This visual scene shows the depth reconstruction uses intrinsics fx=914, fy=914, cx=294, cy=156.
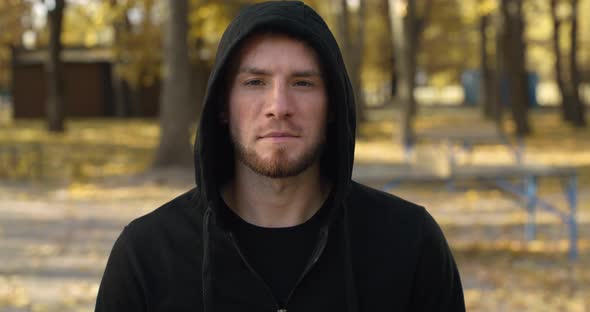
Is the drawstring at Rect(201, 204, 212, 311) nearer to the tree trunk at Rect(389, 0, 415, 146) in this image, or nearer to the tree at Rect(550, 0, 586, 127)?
the tree trunk at Rect(389, 0, 415, 146)

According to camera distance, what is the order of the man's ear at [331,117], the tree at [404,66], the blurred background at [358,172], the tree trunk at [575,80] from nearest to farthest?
the man's ear at [331,117]
the blurred background at [358,172]
the tree at [404,66]
the tree trunk at [575,80]

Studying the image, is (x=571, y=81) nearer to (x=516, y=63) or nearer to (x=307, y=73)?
(x=516, y=63)

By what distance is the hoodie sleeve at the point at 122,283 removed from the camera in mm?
2367

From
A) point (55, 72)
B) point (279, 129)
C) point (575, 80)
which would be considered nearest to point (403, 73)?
point (575, 80)

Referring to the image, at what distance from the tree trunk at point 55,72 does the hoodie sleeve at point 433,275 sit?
96.7 feet

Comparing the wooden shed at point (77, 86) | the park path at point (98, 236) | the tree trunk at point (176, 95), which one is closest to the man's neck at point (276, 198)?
the park path at point (98, 236)

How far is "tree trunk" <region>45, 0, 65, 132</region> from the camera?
30.8 m

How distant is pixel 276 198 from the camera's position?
8.24 feet

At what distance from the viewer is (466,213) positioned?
1260 cm

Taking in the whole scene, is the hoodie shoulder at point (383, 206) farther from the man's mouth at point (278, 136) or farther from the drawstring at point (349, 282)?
the man's mouth at point (278, 136)

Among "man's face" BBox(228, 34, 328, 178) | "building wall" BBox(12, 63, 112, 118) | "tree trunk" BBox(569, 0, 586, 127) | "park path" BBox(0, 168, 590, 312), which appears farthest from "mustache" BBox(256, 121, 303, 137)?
"building wall" BBox(12, 63, 112, 118)

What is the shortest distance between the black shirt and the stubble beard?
0.15 meters

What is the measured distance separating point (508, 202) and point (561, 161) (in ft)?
23.2

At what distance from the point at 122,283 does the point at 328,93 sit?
0.76 metres
